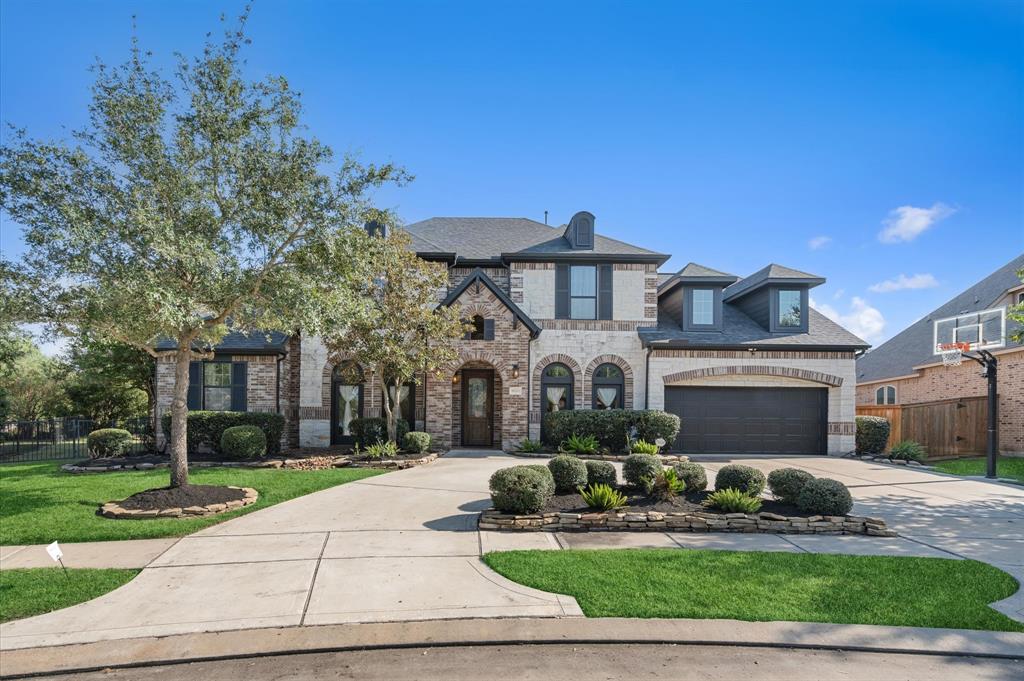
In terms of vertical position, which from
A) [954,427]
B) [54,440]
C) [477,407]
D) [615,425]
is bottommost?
[54,440]

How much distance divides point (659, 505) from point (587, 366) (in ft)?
32.5

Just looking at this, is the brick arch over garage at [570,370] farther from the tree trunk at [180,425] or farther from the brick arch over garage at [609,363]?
the tree trunk at [180,425]

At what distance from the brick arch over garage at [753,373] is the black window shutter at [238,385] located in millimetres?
13951

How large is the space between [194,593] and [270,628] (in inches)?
55.7

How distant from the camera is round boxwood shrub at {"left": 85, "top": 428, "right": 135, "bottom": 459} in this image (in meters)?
15.1

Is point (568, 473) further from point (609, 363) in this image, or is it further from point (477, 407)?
point (609, 363)

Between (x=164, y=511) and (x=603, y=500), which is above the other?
(x=603, y=500)

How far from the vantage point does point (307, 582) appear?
6.06 metres

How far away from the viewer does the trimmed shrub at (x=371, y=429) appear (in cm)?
1644

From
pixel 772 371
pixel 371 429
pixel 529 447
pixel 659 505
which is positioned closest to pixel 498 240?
pixel 529 447

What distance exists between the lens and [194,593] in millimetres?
5777

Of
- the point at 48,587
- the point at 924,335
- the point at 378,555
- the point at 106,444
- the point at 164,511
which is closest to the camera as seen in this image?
the point at 48,587

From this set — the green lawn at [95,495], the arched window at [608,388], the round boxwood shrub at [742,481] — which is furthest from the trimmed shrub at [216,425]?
the round boxwood shrub at [742,481]

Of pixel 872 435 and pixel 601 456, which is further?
pixel 872 435
